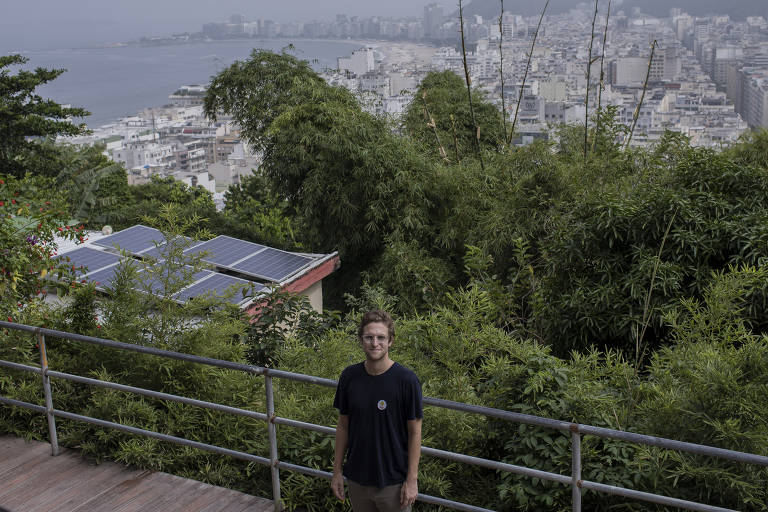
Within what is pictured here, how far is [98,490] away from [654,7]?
3574 inches

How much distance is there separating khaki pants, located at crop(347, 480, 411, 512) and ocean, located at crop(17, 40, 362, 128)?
99222mm

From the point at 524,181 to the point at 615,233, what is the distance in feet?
12.4

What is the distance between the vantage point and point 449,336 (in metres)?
3.93

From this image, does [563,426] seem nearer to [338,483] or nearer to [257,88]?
[338,483]

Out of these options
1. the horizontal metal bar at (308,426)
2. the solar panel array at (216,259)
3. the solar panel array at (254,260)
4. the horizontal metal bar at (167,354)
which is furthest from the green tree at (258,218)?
the horizontal metal bar at (308,426)

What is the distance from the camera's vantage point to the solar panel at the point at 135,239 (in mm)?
9055

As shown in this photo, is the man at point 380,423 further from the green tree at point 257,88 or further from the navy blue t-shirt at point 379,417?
the green tree at point 257,88

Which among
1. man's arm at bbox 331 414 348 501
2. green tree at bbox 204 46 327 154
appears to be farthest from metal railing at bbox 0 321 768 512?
green tree at bbox 204 46 327 154

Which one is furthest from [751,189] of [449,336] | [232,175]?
[232,175]

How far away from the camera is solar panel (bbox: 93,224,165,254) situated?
29.7 feet

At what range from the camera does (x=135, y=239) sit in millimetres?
9500

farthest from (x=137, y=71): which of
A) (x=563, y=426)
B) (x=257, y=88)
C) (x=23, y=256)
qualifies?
(x=563, y=426)

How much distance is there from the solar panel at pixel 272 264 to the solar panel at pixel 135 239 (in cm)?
110

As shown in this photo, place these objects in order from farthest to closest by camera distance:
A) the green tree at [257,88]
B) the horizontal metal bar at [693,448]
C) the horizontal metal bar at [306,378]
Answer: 1. the green tree at [257,88]
2. the horizontal metal bar at [306,378]
3. the horizontal metal bar at [693,448]
